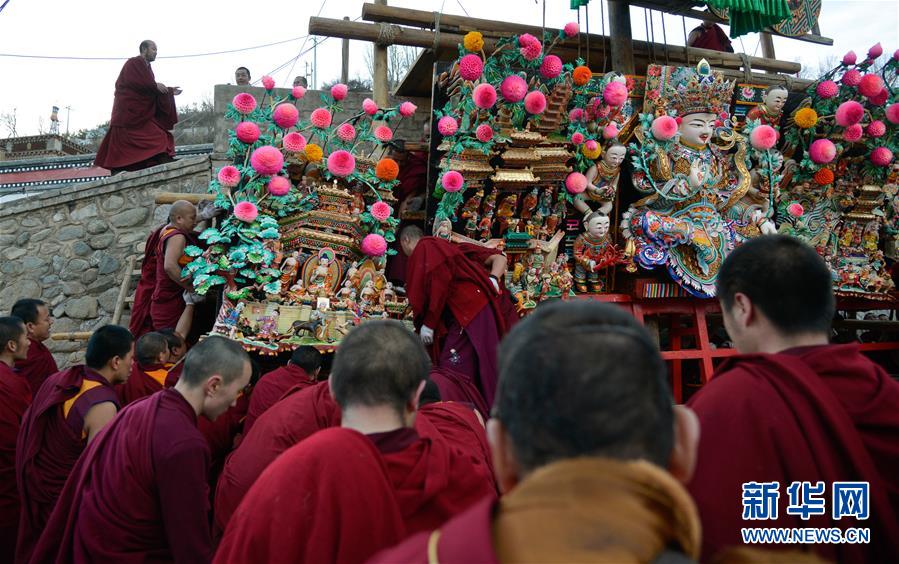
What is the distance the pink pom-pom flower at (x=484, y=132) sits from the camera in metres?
5.27

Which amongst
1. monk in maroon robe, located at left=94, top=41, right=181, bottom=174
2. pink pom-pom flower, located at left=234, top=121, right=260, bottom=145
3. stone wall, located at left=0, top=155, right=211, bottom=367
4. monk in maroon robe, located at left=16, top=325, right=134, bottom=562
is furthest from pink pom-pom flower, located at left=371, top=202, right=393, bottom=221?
monk in maroon robe, located at left=94, top=41, right=181, bottom=174

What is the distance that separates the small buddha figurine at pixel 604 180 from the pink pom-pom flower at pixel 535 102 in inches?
35.4

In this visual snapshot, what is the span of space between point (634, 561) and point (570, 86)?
514 cm

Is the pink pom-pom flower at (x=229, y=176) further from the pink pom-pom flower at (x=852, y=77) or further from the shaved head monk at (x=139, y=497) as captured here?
the pink pom-pom flower at (x=852, y=77)

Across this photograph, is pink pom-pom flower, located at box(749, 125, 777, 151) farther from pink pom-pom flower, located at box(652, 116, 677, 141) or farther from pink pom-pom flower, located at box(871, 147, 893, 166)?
pink pom-pom flower, located at box(871, 147, 893, 166)

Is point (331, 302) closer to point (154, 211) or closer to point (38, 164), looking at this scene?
point (154, 211)

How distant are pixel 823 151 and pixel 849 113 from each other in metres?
0.42

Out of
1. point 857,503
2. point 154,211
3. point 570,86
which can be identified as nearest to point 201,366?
point 857,503

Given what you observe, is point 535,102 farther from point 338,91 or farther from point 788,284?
point 788,284

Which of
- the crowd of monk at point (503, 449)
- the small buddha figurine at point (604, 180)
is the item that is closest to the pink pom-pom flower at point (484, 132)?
the small buddha figurine at point (604, 180)

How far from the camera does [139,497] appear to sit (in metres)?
2.45

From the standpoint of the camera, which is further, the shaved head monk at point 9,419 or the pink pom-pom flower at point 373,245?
the pink pom-pom flower at point 373,245

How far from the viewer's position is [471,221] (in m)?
5.60

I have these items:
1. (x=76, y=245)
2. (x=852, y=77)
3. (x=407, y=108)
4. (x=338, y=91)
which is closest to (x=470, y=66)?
(x=407, y=108)
